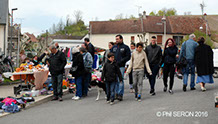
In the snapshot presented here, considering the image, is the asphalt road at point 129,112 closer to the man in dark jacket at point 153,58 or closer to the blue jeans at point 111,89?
the blue jeans at point 111,89

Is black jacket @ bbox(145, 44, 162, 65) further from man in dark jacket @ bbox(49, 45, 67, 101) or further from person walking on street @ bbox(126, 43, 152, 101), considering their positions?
man in dark jacket @ bbox(49, 45, 67, 101)

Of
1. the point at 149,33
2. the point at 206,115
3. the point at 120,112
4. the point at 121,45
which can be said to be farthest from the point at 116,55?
the point at 149,33

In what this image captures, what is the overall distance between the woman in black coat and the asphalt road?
2.97ft

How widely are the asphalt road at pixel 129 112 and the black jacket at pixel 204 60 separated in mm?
1125

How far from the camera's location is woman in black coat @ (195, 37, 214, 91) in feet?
37.9

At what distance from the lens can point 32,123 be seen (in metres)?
7.93

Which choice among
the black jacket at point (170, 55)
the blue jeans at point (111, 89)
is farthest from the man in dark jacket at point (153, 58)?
the blue jeans at point (111, 89)

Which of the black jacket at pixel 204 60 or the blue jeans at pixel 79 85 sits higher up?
the black jacket at pixel 204 60

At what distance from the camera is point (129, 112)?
27.4 ft

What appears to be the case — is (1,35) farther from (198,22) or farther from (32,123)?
(198,22)

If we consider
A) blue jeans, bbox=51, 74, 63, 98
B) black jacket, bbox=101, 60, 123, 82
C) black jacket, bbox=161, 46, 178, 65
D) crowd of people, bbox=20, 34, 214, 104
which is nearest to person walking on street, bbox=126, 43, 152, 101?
crowd of people, bbox=20, 34, 214, 104

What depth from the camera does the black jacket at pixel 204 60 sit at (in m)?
11.6

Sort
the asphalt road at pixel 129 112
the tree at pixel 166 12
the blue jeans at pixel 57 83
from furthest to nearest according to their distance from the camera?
the tree at pixel 166 12, the blue jeans at pixel 57 83, the asphalt road at pixel 129 112

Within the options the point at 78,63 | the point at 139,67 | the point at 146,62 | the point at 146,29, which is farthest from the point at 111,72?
the point at 146,29
